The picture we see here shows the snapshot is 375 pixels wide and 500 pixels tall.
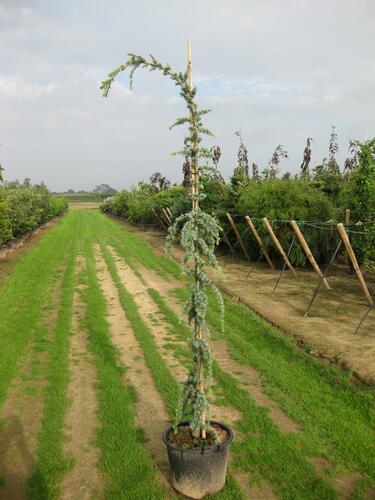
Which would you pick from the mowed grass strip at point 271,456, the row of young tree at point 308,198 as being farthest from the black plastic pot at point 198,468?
the row of young tree at point 308,198

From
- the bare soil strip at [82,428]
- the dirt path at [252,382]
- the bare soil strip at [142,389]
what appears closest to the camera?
the bare soil strip at [82,428]

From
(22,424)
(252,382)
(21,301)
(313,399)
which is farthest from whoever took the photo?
(21,301)

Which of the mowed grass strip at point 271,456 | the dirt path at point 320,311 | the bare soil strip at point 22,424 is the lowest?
the bare soil strip at point 22,424

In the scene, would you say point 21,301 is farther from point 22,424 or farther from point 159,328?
point 22,424

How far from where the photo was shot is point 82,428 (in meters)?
6.38

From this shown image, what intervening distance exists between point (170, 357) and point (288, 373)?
2292 mm

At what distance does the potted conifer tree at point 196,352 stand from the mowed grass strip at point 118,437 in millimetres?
456

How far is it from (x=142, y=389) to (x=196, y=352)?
2.85 metres

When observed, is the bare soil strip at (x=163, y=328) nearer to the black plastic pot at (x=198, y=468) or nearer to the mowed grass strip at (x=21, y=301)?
the black plastic pot at (x=198, y=468)

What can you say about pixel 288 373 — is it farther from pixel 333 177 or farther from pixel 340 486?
pixel 333 177

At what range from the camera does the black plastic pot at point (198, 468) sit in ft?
15.9

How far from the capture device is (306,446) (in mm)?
5867

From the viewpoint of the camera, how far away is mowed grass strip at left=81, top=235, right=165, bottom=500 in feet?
16.8

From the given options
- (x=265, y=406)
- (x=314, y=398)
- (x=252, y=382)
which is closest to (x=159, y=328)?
(x=252, y=382)
